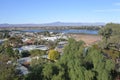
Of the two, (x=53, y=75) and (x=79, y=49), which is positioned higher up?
(x=79, y=49)

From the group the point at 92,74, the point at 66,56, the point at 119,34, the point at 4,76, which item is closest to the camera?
the point at 4,76

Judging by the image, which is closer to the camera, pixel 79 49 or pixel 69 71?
pixel 69 71

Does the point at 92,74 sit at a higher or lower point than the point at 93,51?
lower

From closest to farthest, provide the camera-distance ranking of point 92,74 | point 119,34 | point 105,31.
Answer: point 92,74
point 119,34
point 105,31

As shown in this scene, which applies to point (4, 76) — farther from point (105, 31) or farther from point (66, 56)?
point (105, 31)

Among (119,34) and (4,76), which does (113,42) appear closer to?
(119,34)

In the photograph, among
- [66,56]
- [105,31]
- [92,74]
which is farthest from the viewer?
[105,31]

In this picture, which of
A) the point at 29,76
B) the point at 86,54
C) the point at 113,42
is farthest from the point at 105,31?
the point at 29,76

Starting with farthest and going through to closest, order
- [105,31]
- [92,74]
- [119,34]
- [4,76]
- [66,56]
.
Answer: [105,31], [119,34], [66,56], [92,74], [4,76]

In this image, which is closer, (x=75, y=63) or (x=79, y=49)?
(x=75, y=63)

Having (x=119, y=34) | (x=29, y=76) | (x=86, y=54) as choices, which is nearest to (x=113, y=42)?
(x=119, y=34)
